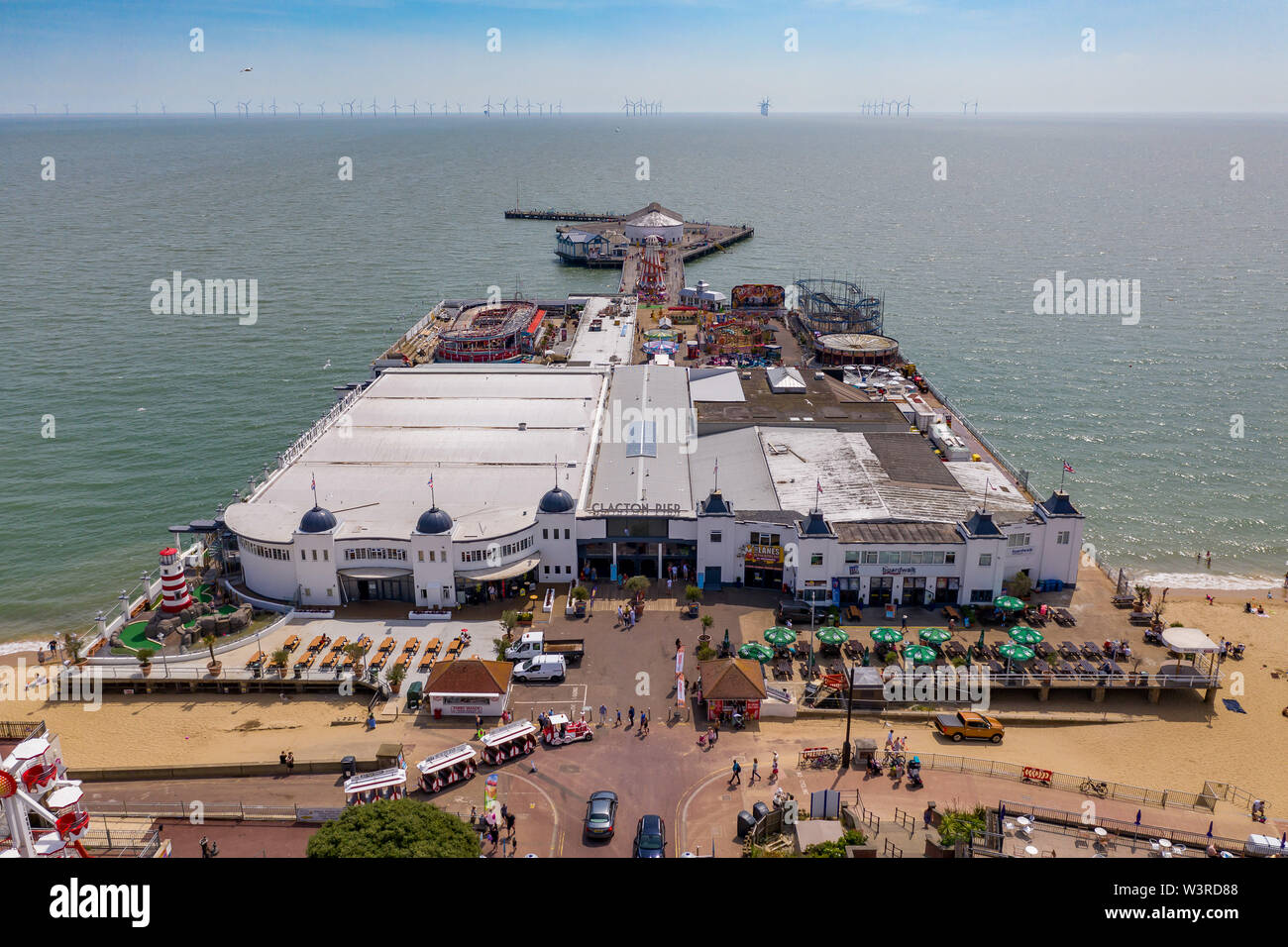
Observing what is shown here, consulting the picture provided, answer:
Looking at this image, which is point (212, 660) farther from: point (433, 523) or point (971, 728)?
point (971, 728)

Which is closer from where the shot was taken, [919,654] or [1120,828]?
[1120,828]

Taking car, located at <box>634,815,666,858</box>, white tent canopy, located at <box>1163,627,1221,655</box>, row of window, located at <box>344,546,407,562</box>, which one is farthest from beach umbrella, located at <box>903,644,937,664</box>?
row of window, located at <box>344,546,407,562</box>

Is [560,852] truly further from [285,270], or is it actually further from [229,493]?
[285,270]

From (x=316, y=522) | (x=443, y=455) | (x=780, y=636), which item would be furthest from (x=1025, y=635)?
A: (x=443, y=455)

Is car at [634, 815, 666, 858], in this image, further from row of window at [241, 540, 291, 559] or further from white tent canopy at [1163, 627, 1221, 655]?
white tent canopy at [1163, 627, 1221, 655]

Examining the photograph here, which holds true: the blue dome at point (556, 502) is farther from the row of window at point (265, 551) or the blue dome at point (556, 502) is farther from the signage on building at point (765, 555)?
the row of window at point (265, 551)

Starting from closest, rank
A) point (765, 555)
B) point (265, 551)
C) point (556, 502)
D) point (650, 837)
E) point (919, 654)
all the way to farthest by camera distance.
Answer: point (650, 837) → point (919, 654) → point (265, 551) → point (765, 555) → point (556, 502)
